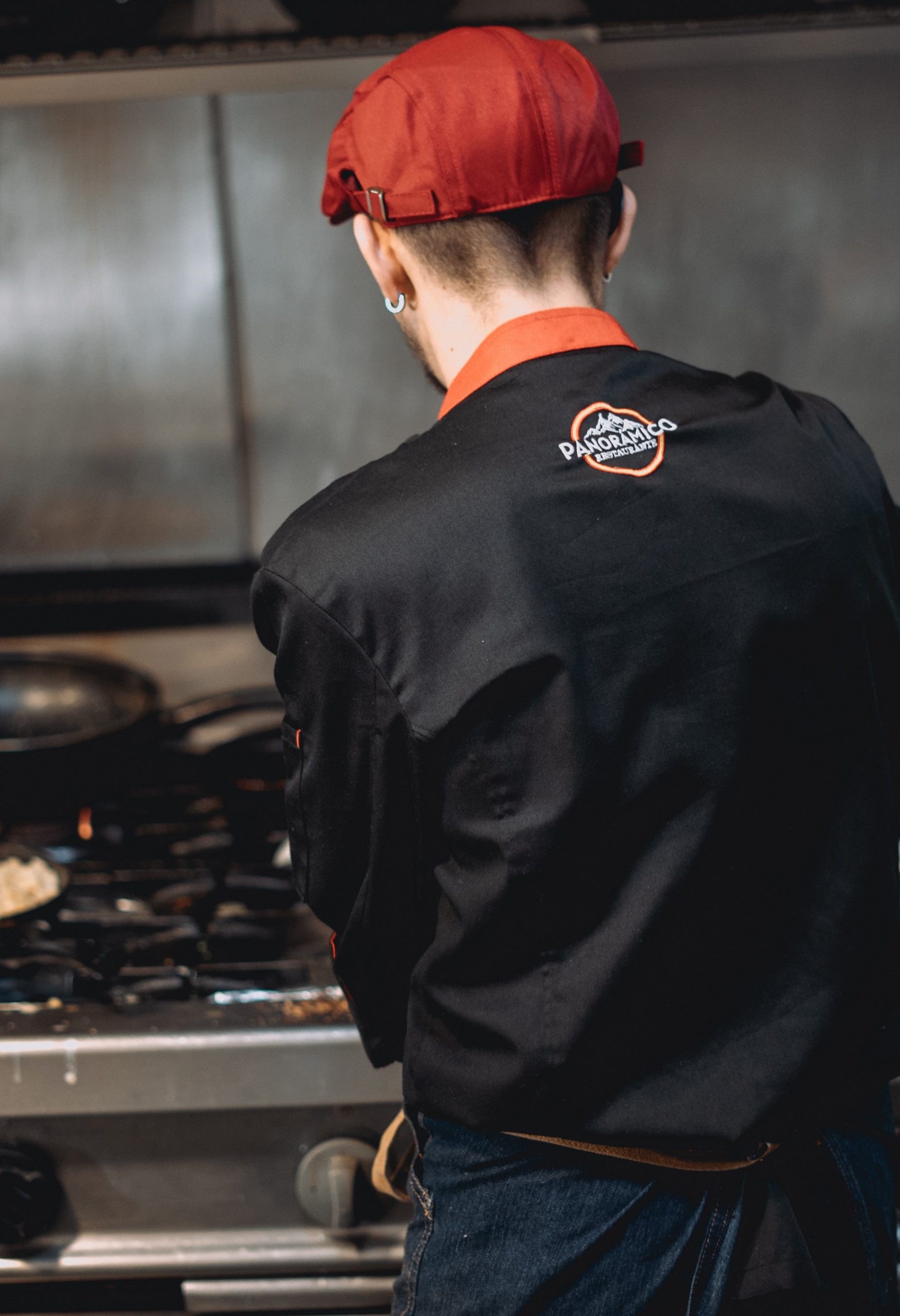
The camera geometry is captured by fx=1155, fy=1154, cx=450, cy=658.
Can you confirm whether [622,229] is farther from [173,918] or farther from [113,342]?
[113,342]

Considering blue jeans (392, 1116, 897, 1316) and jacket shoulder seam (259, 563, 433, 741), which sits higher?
jacket shoulder seam (259, 563, 433, 741)

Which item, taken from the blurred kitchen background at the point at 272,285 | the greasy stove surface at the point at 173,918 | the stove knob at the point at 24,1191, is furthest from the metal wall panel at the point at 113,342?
the stove knob at the point at 24,1191

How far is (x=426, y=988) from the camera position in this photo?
717 mm

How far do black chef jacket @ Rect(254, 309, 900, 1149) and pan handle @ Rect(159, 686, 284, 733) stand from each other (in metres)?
0.70

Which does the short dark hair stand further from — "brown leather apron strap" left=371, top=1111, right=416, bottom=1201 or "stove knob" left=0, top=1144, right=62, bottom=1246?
"stove knob" left=0, top=1144, right=62, bottom=1246

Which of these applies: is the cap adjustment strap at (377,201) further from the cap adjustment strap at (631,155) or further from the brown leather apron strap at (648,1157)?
the brown leather apron strap at (648,1157)

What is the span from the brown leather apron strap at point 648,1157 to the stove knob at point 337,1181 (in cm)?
26

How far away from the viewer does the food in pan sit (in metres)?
1.06

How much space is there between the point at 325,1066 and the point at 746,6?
0.98 metres

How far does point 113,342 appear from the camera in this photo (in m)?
1.45

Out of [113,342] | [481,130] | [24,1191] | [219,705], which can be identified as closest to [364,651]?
[481,130]

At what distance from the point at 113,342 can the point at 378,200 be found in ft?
2.65

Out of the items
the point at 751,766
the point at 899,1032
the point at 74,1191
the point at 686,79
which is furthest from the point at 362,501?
the point at 686,79

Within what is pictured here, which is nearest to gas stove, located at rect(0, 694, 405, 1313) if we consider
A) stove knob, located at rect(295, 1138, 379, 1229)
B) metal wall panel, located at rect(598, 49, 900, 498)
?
stove knob, located at rect(295, 1138, 379, 1229)
